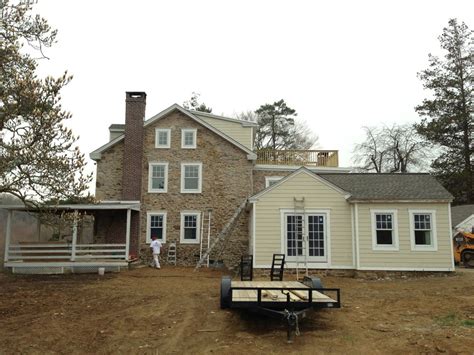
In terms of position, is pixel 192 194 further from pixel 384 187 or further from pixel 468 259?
pixel 468 259

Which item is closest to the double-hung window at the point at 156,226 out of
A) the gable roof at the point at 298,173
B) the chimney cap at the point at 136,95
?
the chimney cap at the point at 136,95

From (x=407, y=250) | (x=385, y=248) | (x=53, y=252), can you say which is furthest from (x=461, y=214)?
(x=53, y=252)

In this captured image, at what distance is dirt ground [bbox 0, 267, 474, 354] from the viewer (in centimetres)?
666

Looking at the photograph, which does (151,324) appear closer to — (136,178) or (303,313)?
(303,313)

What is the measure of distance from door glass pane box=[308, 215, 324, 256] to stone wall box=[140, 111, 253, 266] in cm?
571

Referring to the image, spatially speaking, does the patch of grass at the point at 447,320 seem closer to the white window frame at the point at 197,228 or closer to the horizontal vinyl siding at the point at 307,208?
the horizontal vinyl siding at the point at 307,208

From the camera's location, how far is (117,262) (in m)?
17.5

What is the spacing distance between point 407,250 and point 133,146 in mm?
13918

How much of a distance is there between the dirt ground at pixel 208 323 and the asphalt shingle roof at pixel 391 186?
3710 mm

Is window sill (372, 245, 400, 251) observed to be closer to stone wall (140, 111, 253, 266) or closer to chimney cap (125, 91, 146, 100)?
stone wall (140, 111, 253, 266)

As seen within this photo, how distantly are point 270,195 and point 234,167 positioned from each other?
5.82 m

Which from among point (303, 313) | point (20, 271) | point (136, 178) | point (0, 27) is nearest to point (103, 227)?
point (136, 178)

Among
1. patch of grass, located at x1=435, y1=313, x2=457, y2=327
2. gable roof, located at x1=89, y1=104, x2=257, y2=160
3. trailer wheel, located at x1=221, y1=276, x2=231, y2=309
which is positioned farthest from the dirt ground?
gable roof, located at x1=89, y1=104, x2=257, y2=160

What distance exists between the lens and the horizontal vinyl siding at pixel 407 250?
1545cm
